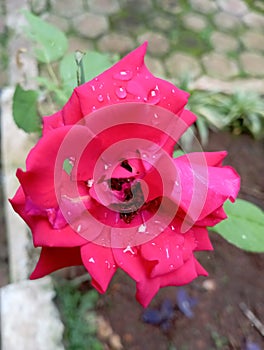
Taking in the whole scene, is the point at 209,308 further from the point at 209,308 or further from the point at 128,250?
the point at 128,250

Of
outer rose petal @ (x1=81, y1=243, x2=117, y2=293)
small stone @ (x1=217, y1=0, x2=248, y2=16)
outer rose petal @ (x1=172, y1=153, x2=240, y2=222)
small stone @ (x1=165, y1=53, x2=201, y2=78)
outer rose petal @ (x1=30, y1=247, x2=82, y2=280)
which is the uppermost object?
outer rose petal @ (x1=172, y1=153, x2=240, y2=222)

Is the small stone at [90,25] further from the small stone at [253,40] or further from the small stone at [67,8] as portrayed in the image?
the small stone at [253,40]

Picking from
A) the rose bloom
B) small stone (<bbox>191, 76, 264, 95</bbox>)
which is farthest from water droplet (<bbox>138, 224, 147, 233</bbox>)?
small stone (<bbox>191, 76, 264, 95</bbox>)

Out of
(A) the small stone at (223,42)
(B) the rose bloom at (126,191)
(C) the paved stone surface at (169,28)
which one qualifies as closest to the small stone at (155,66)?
(C) the paved stone surface at (169,28)

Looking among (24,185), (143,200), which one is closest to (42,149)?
(24,185)

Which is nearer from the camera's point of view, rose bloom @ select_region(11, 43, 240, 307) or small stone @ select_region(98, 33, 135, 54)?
rose bloom @ select_region(11, 43, 240, 307)

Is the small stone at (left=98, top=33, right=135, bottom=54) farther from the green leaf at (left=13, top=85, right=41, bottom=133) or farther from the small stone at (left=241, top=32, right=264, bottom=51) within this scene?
the green leaf at (left=13, top=85, right=41, bottom=133)

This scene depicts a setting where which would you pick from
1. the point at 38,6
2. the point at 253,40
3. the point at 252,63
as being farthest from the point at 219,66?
the point at 38,6

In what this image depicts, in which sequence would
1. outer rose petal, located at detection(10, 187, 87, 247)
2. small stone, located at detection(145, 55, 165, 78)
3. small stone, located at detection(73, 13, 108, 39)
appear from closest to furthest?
1. outer rose petal, located at detection(10, 187, 87, 247)
2. small stone, located at detection(145, 55, 165, 78)
3. small stone, located at detection(73, 13, 108, 39)
